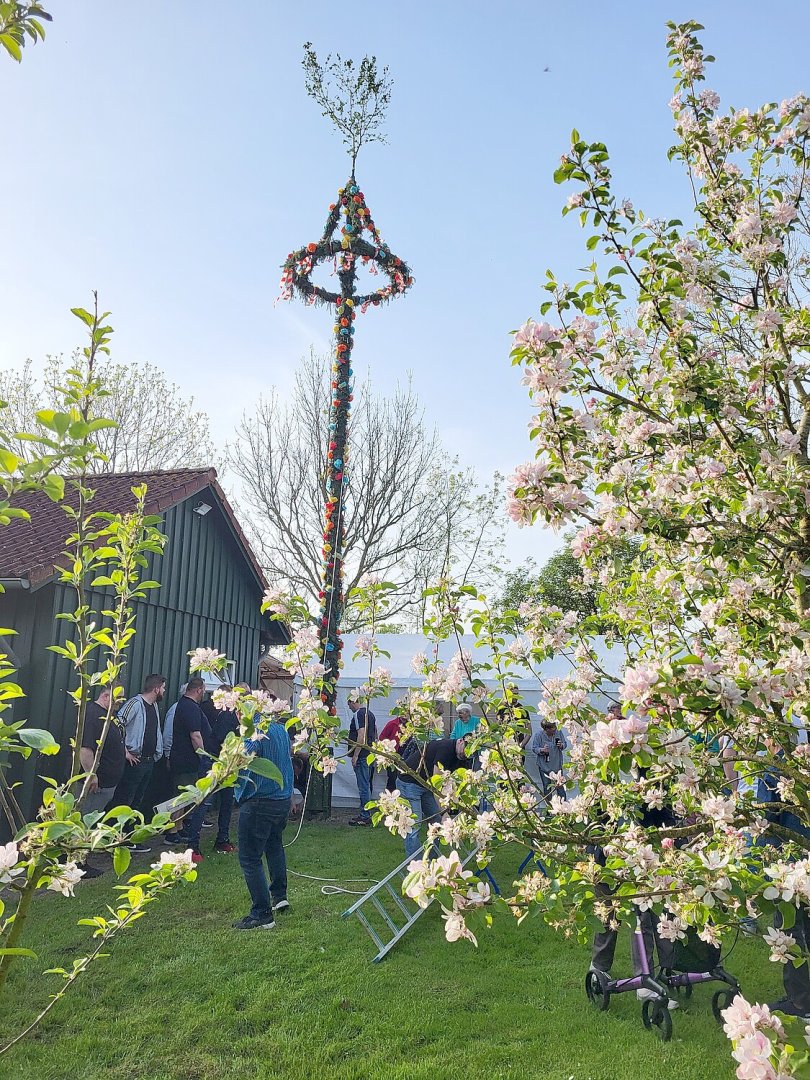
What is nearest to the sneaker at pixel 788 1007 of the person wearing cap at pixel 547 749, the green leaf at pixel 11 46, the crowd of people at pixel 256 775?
the crowd of people at pixel 256 775

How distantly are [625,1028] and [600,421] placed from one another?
386cm

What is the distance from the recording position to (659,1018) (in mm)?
4656

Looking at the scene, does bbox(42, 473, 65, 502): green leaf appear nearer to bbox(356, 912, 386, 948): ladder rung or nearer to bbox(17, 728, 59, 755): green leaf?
bbox(17, 728, 59, 755): green leaf

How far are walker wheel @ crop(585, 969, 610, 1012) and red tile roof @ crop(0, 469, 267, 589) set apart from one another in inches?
217

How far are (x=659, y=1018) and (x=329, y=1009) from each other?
204cm

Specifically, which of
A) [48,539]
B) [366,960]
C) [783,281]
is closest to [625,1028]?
[366,960]

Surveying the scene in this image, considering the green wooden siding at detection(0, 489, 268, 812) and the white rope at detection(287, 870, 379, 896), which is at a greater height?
the green wooden siding at detection(0, 489, 268, 812)

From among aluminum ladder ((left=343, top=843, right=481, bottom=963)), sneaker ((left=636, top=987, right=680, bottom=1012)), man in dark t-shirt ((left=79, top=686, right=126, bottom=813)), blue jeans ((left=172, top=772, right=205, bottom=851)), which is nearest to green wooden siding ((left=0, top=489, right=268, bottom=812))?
man in dark t-shirt ((left=79, top=686, right=126, bottom=813))

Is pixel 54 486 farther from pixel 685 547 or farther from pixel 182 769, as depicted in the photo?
pixel 182 769

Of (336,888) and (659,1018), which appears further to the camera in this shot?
(336,888)

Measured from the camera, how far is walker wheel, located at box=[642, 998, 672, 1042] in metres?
4.52

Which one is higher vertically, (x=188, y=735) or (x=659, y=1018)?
(x=188, y=735)

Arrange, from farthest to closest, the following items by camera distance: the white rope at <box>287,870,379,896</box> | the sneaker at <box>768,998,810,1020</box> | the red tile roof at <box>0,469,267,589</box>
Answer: the red tile roof at <box>0,469,267,589</box>
the white rope at <box>287,870,379,896</box>
the sneaker at <box>768,998,810,1020</box>

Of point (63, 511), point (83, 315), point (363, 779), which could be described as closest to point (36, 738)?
point (83, 315)
